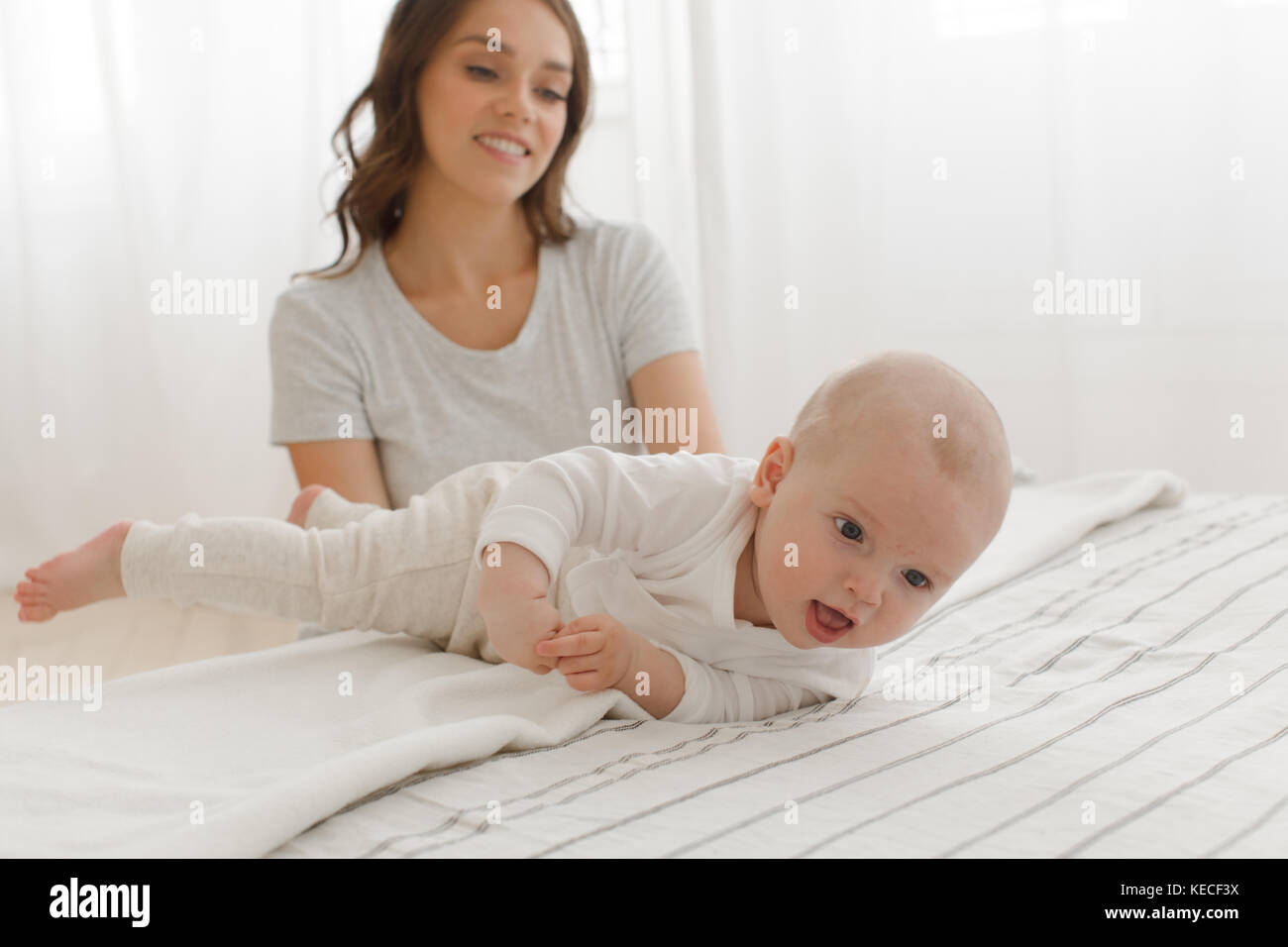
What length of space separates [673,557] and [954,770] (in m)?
0.32

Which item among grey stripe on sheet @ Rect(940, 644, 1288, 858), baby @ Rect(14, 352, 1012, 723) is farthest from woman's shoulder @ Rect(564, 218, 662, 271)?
grey stripe on sheet @ Rect(940, 644, 1288, 858)

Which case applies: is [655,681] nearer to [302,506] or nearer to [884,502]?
[884,502]

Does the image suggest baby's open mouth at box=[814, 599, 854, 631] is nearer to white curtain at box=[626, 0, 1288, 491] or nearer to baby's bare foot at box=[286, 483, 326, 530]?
baby's bare foot at box=[286, 483, 326, 530]

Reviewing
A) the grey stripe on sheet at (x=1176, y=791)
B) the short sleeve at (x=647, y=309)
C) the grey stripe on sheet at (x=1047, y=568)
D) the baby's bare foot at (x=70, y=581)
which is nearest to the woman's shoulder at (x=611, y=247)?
the short sleeve at (x=647, y=309)

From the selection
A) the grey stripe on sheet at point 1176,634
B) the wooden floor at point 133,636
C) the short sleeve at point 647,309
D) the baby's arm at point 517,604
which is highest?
the short sleeve at point 647,309

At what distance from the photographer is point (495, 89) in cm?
171

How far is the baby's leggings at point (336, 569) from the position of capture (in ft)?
3.84

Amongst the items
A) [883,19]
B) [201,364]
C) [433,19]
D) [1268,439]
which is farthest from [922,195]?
[201,364]

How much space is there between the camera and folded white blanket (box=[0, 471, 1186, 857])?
29.9 inches

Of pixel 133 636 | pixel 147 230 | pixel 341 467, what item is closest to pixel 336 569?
pixel 341 467

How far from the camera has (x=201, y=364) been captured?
2.77 m

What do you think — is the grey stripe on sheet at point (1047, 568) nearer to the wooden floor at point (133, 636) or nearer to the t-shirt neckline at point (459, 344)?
the t-shirt neckline at point (459, 344)

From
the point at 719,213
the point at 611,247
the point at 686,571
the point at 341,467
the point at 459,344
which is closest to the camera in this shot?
the point at 686,571

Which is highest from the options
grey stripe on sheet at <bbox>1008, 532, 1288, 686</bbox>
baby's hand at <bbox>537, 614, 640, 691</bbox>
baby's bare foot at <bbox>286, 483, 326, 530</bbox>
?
baby's bare foot at <bbox>286, 483, 326, 530</bbox>
